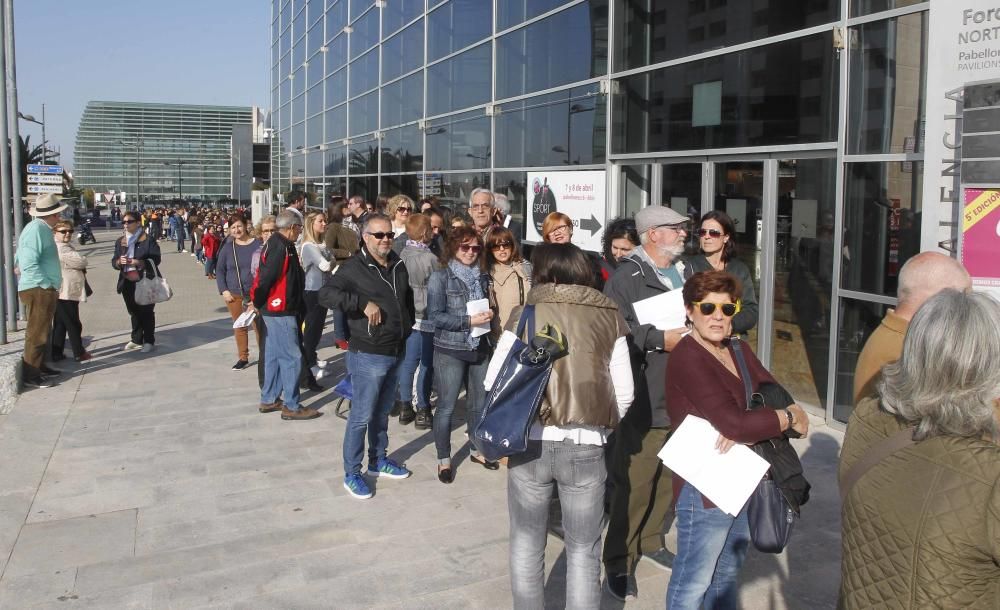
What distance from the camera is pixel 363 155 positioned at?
2162cm

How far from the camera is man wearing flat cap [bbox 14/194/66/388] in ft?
28.5

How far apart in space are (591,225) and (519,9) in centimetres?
394

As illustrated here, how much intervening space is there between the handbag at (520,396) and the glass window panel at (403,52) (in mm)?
14804

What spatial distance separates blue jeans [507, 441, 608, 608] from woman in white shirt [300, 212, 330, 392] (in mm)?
5464

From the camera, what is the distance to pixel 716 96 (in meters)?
8.75

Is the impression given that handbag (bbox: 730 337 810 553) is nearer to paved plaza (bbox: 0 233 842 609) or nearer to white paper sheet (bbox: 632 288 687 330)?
white paper sheet (bbox: 632 288 687 330)

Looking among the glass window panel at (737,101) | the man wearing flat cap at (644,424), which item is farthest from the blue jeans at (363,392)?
the glass window panel at (737,101)

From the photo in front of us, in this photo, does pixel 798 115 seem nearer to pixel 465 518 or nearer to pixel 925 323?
pixel 465 518

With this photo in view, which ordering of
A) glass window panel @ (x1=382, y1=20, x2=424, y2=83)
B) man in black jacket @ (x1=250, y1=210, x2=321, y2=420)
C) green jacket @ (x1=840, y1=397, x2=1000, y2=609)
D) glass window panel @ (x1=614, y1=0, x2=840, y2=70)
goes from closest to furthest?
green jacket @ (x1=840, y1=397, x2=1000, y2=609) < man in black jacket @ (x1=250, y1=210, x2=321, y2=420) < glass window panel @ (x1=614, y1=0, x2=840, y2=70) < glass window panel @ (x1=382, y1=20, x2=424, y2=83)

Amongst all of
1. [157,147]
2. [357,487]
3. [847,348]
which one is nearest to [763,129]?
[847,348]

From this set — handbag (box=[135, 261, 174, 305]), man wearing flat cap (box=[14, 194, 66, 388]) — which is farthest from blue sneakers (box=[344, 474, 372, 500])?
handbag (box=[135, 261, 174, 305])

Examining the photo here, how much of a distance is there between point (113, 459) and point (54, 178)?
15.8m

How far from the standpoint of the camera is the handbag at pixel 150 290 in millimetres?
10523

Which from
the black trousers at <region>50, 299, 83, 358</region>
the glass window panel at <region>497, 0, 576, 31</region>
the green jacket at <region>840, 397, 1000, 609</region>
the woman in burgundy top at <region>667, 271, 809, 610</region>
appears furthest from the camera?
the glass window panel at <region>497, 0, 576, 31</region>
